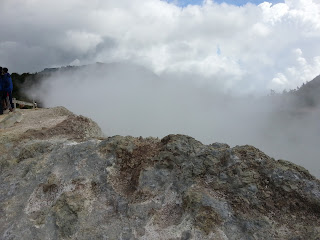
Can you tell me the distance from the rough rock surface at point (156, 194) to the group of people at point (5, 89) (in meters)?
10.4

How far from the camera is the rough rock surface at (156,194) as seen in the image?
8.10 meters

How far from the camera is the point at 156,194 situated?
913cm

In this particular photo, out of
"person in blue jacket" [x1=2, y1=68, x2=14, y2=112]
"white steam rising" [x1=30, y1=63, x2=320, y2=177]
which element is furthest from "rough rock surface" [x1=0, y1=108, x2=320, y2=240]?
"white steam rising" [x1=30, y1=63, x2=320, y2=177]

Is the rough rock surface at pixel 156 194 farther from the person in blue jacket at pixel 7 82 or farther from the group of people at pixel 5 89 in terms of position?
the group of people at pixel 5 89

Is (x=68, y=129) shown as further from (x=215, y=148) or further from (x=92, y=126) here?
(x=215, y=148)

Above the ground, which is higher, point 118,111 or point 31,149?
point 31,149

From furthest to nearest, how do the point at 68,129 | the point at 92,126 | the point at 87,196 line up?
the point at 92,126
the point at 68,129
the point at 87,196

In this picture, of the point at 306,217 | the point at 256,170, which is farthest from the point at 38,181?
the point at 306,217

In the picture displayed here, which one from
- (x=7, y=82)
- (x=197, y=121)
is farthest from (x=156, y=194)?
(x=197, y=121)

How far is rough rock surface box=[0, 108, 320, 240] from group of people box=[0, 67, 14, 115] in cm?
1039

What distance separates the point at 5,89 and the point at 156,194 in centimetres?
1542

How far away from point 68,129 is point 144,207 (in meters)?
7.30

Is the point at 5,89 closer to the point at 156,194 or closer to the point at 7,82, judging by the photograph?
the point at 7,82

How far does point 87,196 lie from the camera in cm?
941
